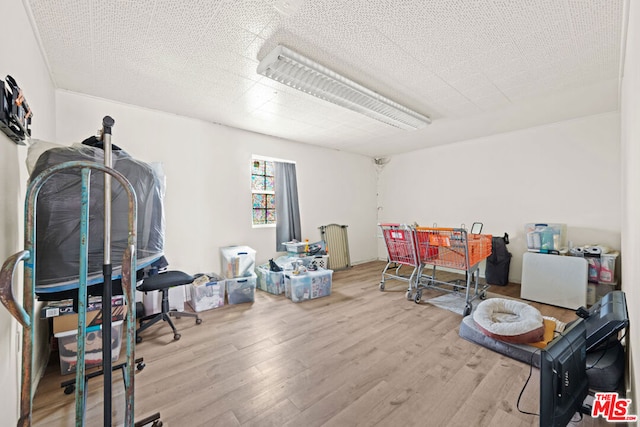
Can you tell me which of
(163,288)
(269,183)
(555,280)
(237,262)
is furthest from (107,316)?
(555,280)

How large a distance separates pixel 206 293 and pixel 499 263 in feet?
14.4

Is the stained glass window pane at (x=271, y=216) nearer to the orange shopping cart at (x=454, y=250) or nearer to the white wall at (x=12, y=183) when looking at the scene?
the orange shopping cart at (x=454, y=250)

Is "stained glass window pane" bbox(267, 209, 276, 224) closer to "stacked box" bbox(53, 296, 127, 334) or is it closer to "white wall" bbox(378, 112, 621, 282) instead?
"stacked box" bbox(53, 296, 127, 334)

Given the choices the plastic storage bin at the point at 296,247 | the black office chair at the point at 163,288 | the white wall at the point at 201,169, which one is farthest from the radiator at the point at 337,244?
the black office chair at the point at 163,288

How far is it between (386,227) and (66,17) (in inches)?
142

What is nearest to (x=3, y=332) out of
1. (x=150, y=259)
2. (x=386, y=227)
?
(x=150, y=259)

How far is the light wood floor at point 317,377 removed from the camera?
1.52 meters

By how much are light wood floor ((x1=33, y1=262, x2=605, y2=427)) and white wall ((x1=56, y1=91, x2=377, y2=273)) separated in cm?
116

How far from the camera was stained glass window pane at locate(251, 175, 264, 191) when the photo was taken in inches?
167

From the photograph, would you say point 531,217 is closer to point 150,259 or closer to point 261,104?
point 261,104

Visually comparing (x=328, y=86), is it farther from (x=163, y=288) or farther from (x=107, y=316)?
(x=163, y=288)

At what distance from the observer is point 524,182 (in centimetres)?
405

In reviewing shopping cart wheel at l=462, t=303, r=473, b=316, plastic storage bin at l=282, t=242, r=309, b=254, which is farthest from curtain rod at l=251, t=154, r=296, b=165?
shopping cart wheel at l=462, t=303, r=473, b=316

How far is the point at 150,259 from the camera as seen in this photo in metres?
1.55
